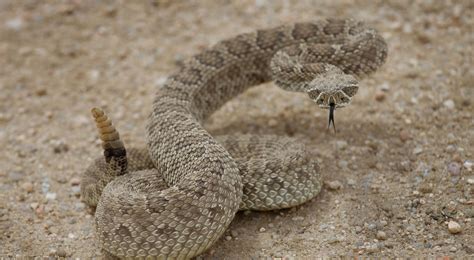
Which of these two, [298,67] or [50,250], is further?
[298,67]

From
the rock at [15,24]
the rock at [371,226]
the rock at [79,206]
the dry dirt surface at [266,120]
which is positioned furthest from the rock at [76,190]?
the rock at [15,24]

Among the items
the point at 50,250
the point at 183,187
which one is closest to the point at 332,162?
the point at 183,187

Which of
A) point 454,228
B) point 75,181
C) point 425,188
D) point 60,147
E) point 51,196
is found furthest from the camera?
point 60,147

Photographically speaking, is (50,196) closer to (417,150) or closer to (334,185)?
(334,185)

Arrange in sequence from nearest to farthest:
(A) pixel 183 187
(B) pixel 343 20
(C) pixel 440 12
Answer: (A) pixel 183 187
(B) pixel 343 20
(C) pixel 440 12

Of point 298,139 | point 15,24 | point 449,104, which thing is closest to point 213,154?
point 298,139

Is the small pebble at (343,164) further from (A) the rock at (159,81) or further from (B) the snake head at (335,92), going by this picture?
(A) the rock at (159,81)

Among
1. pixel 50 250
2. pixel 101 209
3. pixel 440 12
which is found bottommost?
pixel 50 250

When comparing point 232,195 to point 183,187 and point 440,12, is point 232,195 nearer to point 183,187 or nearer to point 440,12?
point 183,187
